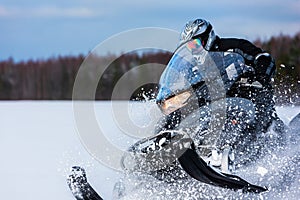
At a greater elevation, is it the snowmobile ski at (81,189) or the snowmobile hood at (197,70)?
the snowmobile hood at (197,70)

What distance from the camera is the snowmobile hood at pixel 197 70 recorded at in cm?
482

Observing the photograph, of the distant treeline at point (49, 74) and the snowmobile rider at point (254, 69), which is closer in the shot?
the snowmobile rider at point (254, 69)

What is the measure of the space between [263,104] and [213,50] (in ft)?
2.16

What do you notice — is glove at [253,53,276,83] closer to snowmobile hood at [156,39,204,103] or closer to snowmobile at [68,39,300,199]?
snowmobile at [68,39,300,199]

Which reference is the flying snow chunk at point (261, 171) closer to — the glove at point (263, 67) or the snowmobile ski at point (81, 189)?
the glove at point (263, 67)

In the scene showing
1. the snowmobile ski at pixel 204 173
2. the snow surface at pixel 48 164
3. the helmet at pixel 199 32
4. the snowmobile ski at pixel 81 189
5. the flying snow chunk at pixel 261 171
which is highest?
the helmet at pixel 199 32

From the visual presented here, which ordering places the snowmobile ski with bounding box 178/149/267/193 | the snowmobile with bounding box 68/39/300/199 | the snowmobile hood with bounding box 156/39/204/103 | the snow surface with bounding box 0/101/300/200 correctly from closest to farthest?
the snowmobile ski with bounding box 178/149/267/193, the snowmobile with bounding box 68/39/300/199, the snowmobile hood with bounding box 156/39/204/103, the snow surface with bounding box 0/101/300/200

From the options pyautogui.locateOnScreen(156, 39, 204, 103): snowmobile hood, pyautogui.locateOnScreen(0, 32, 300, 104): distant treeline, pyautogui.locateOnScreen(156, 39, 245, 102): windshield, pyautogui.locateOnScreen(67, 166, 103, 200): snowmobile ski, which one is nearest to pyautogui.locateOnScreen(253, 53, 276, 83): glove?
pyautogui.locateOnScreen(156, 39, 245, 102): windshield

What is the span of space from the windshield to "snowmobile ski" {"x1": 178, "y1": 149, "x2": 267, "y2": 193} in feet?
2.07

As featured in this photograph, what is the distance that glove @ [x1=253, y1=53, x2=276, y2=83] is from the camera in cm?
525

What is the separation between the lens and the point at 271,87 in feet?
17.5

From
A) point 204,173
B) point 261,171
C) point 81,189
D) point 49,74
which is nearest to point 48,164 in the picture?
point 81,189

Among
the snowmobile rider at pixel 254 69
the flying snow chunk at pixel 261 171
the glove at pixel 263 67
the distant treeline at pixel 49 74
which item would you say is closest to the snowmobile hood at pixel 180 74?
the snowmobile rider at pixel 254 69

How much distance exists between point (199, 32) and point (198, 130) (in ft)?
3.21
